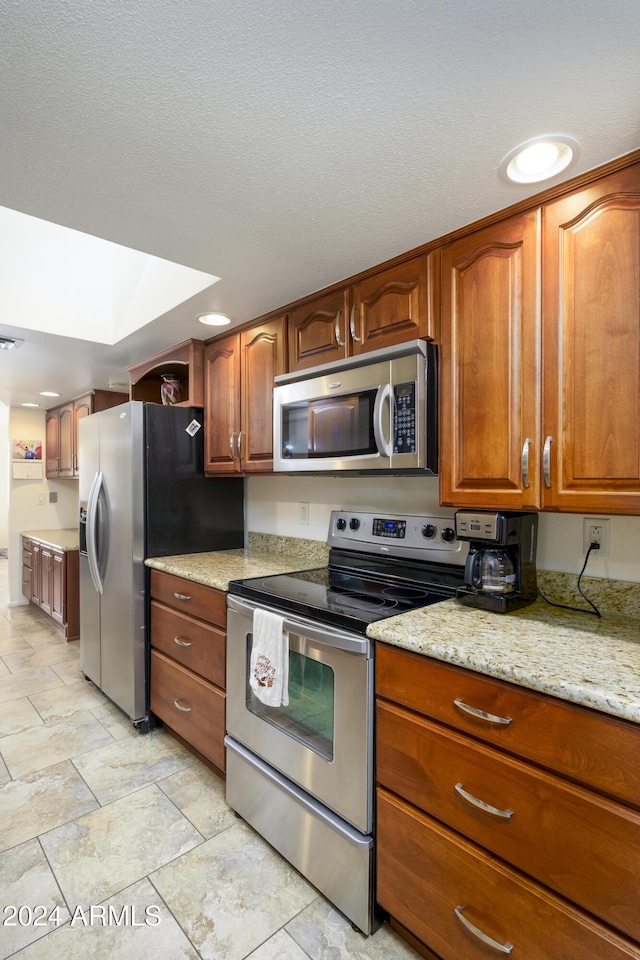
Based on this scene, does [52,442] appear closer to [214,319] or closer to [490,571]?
[214,319]

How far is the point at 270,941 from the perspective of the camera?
1396 millimetres

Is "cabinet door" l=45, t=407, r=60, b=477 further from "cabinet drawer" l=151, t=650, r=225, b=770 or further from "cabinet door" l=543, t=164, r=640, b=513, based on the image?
"cabinet door" l=543, t=164, r=640, b=513

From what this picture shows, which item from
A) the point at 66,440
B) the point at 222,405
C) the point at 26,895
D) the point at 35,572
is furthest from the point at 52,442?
the point at 26,895

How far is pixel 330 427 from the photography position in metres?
1.94

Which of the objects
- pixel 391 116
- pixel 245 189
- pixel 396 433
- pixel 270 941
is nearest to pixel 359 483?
pixel 396 433

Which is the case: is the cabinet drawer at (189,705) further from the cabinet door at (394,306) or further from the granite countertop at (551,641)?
the cabinet door at (394,306)

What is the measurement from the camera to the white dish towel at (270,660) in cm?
167

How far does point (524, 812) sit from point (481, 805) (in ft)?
0.35

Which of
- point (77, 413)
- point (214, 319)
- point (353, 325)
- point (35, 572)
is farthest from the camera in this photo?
point (35, 572)

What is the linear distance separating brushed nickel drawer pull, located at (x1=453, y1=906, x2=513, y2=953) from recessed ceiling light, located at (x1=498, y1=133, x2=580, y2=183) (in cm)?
189

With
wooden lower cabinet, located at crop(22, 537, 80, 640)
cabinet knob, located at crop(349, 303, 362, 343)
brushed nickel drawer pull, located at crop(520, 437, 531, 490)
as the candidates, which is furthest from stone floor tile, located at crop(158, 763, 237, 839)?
wooden lower cabinet, located at crop(22, 537, 80, 640)

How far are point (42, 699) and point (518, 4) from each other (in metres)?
3.64

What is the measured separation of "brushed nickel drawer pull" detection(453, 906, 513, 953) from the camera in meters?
1.10

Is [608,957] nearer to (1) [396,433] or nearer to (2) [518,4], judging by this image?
(1) [396,433]
